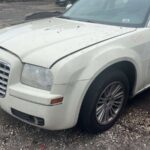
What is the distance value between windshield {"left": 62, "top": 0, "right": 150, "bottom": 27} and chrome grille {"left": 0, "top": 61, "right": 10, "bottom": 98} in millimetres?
1481

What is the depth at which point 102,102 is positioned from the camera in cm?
359

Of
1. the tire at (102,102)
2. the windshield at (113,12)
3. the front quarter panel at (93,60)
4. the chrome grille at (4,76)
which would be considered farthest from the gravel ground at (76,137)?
the windshield at (113,12)

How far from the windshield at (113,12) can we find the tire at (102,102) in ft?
2.62

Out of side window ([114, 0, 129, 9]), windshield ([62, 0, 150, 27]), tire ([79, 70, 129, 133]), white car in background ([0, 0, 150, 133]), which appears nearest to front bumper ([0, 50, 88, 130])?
white car in background ([0, 0, 150, 133])

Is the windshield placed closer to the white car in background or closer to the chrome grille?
the white car in background

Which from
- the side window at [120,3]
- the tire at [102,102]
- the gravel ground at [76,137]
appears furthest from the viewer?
the side window at [120,3]

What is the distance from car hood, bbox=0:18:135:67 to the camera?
3219 millimetres

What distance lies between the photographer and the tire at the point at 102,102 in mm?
3340

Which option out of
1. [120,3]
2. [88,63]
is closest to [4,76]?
[88,63]

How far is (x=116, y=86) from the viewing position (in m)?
3.68

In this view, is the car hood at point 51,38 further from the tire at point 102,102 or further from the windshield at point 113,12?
the tire at point 102,102

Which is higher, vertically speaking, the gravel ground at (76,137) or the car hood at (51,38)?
the car hood at (51,38)

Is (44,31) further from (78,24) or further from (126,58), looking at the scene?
(126,58)

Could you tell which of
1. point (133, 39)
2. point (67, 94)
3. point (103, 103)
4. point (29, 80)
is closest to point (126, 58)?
point (133, 39)
